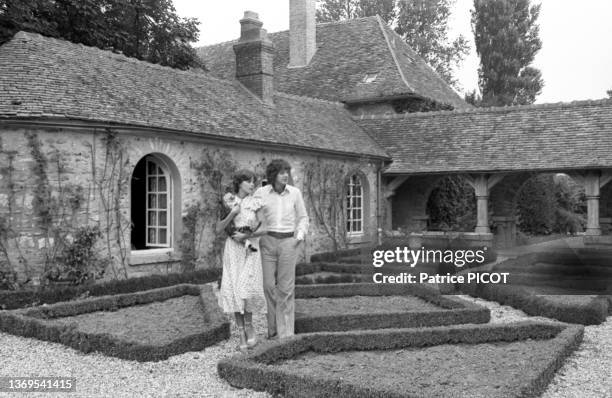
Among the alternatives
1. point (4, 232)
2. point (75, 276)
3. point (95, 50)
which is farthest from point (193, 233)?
point (95, 50)

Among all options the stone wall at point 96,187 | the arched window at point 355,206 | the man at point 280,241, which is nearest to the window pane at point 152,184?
the stone wall at point 96,187

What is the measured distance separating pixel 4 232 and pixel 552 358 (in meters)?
7.77

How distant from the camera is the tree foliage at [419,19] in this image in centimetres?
3569

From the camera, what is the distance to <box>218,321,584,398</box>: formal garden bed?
511 cm

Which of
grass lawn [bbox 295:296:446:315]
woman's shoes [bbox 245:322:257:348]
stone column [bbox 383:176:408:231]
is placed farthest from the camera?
stone column [bbox 383:176:408:231]

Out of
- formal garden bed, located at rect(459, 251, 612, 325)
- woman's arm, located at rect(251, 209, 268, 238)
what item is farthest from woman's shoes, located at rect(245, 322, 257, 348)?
formal garden bed, located at rect(459, 251, 612, 325)

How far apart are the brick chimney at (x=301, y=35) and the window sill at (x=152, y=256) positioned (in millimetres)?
14326

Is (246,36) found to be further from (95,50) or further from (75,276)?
(75,276)

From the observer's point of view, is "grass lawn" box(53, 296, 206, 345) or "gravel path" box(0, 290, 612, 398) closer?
"gravel path" box(0, 290, 612, 398)

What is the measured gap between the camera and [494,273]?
34.7 feet

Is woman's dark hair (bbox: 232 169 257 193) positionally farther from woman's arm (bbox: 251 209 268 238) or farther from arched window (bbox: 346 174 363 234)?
arched window (bbox: 346 174 363 234)

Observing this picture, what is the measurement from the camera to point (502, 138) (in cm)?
1738

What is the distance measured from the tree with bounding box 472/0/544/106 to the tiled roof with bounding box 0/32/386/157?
20.3m

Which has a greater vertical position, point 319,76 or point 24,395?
point 319,76
